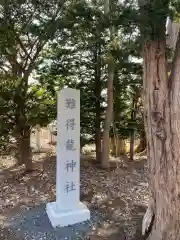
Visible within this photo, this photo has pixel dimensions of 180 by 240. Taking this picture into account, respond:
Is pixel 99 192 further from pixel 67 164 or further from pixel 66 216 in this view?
pixel 67 164

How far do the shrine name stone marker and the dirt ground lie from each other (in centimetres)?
39

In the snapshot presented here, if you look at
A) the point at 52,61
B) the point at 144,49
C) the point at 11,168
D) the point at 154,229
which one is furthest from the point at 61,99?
the point at 11,168

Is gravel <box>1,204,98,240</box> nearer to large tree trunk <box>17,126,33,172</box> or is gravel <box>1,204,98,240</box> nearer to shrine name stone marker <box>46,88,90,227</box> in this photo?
shrine name stone marker <box>46,88,90,227</box>

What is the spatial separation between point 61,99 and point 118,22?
136 cm

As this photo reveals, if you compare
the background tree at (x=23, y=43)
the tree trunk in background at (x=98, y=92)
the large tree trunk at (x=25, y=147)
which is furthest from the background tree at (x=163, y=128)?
the large tree trunk at (x=25, y=147)

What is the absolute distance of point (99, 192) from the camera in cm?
504

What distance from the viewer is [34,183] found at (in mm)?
5484

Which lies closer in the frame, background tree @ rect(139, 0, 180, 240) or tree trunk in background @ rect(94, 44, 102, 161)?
background tree @ rect(139, 0, 180, 240)

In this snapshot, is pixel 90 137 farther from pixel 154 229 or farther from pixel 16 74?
pixel 154 229

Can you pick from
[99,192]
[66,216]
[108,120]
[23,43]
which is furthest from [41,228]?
[23,43]

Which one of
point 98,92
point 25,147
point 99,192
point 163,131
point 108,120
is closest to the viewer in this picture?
point 163,131

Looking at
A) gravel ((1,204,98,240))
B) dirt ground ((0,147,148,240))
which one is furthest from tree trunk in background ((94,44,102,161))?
gravel ((1,204,98,240))

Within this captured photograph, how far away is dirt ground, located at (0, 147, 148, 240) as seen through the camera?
3955 millimetres

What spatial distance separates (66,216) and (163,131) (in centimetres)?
182
